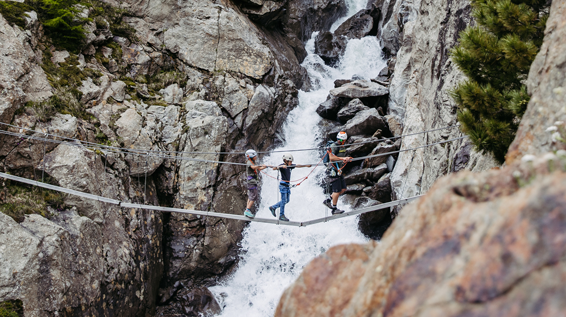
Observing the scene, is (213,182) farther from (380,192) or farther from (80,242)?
(380,192)

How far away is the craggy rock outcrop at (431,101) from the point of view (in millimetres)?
8219

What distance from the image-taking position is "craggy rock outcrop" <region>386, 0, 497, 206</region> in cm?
822

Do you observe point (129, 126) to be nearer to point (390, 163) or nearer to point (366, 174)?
point (366, 174)

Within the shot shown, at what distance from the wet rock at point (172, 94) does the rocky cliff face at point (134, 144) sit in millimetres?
53

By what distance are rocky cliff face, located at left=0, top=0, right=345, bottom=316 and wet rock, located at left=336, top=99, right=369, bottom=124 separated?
8.99ft

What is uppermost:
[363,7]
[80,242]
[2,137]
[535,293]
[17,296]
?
[363,7]

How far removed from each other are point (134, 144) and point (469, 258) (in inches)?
383

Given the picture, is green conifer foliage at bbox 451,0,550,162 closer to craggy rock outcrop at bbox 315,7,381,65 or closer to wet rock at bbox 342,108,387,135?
wet rock at bbox 342,108,387,135

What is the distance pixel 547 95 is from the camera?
356 cm

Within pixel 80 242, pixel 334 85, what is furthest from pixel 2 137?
pixel 334 85

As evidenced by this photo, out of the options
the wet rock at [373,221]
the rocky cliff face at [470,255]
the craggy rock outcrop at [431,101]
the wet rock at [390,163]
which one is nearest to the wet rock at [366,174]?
the wet rock at [390,163]

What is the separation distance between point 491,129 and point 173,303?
9.74m

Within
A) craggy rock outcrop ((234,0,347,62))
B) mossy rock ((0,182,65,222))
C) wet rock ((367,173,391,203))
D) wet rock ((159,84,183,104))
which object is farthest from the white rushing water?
craggy rock outcrop ((234,0,347,62))

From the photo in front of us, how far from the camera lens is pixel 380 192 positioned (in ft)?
39.5
